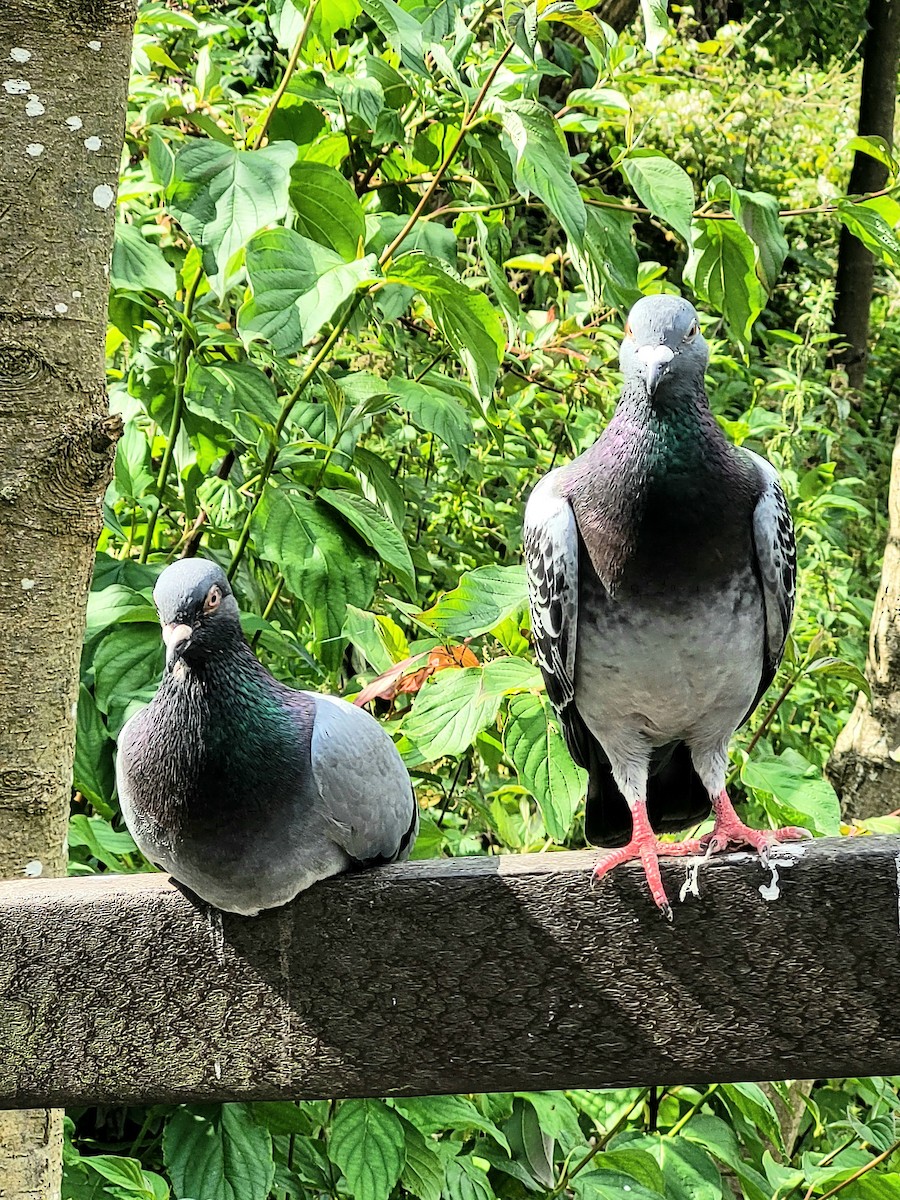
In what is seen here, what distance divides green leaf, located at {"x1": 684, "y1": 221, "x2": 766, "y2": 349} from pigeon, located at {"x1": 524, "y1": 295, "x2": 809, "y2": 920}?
13.8 inches

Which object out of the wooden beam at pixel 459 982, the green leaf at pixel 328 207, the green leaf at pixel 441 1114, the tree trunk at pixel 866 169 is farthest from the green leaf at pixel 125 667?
the tree trunk at pixel 866 169

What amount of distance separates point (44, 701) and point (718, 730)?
0.77m

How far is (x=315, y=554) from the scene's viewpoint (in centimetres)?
164

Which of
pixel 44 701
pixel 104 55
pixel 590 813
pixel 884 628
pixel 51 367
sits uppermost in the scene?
pixel 104 55

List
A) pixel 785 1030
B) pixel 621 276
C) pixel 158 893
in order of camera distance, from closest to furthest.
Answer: pixel 785 1030 → pixel 158 893 → pixel 621 276

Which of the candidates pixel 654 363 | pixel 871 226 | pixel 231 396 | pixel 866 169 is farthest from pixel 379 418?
pixel 866 169

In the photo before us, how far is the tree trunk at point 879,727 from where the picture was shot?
9.00ft

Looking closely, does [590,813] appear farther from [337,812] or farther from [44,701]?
[44,701]

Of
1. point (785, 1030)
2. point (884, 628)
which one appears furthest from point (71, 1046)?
point (884, 628)

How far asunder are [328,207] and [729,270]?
54 centimetres

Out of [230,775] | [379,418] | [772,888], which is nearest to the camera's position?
[772,888]

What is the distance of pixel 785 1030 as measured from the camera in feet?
3.46

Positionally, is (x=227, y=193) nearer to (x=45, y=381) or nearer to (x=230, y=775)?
(x=45, y=381)

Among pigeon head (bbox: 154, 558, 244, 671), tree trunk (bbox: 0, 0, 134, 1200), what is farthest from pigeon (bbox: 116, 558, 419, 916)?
tree trunk (bbox: 0, 0, 134, 1200)
